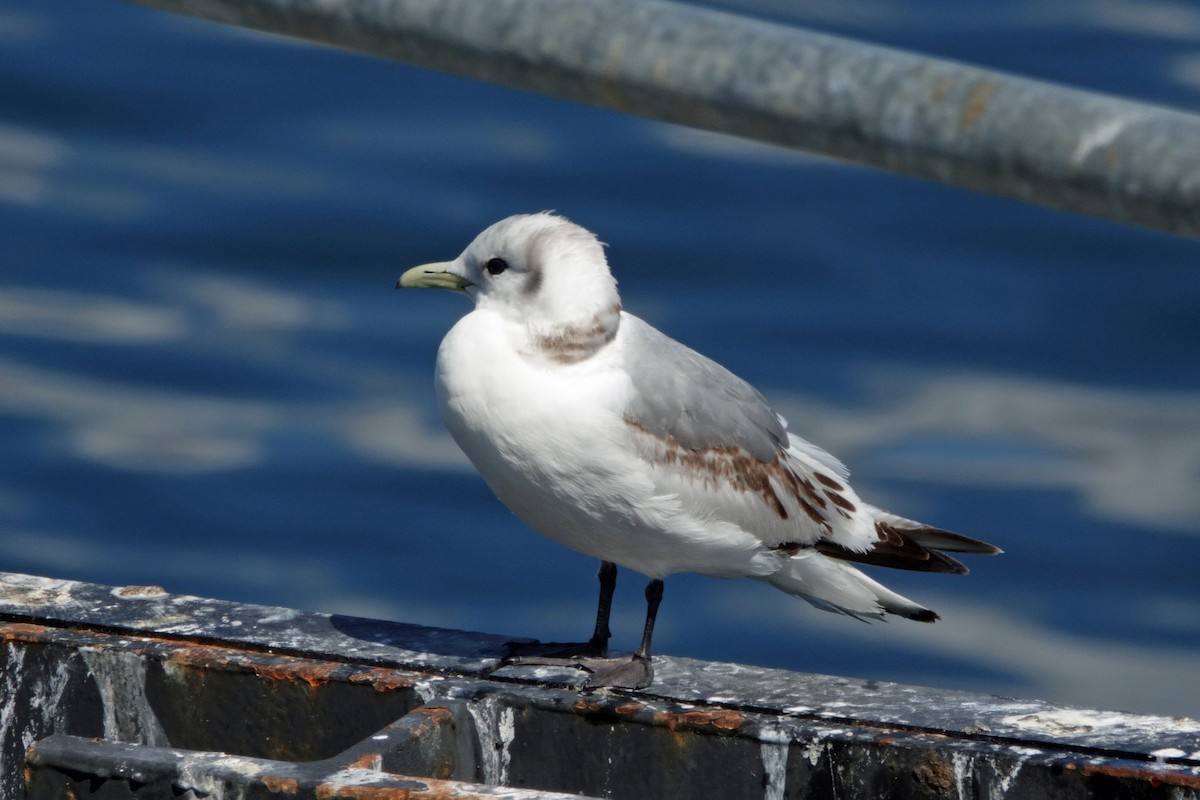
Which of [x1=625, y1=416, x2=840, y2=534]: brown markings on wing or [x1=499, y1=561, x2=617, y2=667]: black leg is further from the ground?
[x1=625, y1=416, x2=840, y2=534]: brown markings on wing

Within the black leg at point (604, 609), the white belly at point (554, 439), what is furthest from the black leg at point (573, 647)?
the white belly at point (554, 439)

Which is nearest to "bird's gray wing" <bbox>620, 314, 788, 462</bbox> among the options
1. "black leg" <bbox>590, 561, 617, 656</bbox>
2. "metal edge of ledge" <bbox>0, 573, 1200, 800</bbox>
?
"black leg" <bbox>590, 561, 617, 656</bbox>

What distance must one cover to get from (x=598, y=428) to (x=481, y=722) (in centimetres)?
62

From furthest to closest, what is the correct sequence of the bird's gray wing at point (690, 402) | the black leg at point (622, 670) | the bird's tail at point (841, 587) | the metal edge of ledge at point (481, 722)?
the bird's tail at point (841, 587)
the bird's gray wing at point (690, 402)
the black leg at point (622, 670)
the metal edge of ledge at point (481, 722)

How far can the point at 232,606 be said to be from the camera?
137 inches

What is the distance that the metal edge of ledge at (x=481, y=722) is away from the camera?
2.80 metres

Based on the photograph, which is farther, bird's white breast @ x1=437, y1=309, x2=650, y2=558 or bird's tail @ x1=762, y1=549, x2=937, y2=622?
bird's tail @ x1=762, y1=549, x2=937, y2=622

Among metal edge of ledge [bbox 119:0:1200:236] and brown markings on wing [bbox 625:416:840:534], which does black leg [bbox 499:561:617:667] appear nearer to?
brown markings on wing [bbox 625:416:840:534]

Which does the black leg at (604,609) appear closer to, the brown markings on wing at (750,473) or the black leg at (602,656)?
the black leg at (602,656)

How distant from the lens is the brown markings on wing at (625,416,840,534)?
3.61 m

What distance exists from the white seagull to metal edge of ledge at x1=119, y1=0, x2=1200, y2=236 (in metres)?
1.51

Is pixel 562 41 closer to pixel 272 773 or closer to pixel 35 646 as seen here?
pixel 272 773

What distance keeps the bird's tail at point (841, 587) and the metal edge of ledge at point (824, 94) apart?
2189 millimetres

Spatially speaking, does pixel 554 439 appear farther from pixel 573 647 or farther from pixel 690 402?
pixel 573 647
